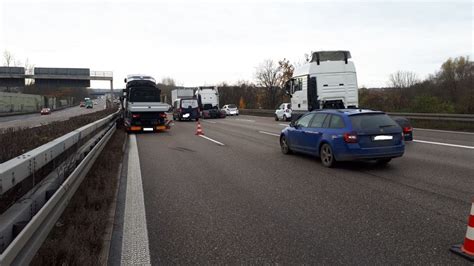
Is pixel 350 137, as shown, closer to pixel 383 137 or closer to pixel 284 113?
pixel 383 137

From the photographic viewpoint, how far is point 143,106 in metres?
22.7

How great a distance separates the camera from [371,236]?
4.68 meters

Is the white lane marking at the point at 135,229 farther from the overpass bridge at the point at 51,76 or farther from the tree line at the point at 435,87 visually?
the overpass bridge at the point at 51,76

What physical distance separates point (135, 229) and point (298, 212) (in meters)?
2.29

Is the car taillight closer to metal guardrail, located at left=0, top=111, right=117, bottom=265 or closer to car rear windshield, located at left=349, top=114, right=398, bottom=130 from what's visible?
car rear windshield, located at left=349, top=114, right=398, bottom=130

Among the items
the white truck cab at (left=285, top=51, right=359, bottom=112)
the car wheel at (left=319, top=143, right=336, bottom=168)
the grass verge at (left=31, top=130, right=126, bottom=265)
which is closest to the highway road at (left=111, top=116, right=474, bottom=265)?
the car wheel at (left=319, top=143, right=336, bottom=168)

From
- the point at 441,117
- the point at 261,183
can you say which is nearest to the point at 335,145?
the point at 261,183

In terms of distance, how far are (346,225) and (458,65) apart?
Result: 80.2 m

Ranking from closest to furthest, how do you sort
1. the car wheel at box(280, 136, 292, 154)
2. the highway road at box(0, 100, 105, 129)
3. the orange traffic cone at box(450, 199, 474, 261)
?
the orange traffic cone at box(450, 199, 474, 261) → the car wheel at box(280, 136, 292, 154) → the highway road at box(0, 100, 105, 129)

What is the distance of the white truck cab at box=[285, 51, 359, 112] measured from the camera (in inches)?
720

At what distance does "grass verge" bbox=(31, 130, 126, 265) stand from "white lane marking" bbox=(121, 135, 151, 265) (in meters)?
0.27

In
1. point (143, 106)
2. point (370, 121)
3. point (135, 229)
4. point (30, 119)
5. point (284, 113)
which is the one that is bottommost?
point (135, 229)

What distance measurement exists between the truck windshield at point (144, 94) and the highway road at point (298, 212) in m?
14.3

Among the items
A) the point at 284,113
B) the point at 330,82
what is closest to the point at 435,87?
the point at 284,113
